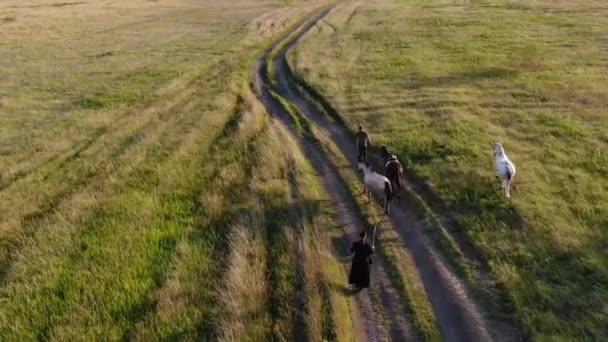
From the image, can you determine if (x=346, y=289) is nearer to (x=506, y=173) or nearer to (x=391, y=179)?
(x=391, y=179)

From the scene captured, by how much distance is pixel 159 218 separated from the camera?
15820 mm

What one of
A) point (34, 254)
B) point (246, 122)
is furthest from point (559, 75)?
point (34, 254)

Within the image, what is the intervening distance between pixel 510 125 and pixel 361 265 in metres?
14.3

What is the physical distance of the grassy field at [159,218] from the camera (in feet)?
37.1

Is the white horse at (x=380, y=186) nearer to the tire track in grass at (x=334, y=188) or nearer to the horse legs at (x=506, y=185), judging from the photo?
the tire track in grass at (x=334, y=188)

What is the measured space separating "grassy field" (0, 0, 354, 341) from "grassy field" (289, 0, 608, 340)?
4221mm

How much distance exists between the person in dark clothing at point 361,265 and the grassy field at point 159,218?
1.80 ft

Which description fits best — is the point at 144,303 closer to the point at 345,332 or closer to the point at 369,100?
the point at 345,332

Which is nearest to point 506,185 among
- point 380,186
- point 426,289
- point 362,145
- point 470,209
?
A: point 470,209

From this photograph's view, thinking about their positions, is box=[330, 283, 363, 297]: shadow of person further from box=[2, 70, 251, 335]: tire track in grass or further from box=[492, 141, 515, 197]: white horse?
box=[2, 70, 251, 335]: tire track in grass

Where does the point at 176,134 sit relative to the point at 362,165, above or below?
below

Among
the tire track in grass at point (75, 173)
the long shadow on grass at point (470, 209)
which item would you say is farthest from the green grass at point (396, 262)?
the tire track in grass at point (75, 173)

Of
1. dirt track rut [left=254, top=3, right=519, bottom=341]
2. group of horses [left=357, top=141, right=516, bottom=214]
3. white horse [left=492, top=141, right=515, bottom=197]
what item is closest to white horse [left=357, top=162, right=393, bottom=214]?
group of horses [left=357, top=141, right=516, bottom=214]

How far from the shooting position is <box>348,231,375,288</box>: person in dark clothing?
1180 cm
